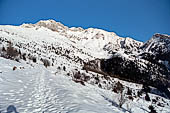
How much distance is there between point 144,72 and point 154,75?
412 cm

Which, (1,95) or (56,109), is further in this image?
(1,95)

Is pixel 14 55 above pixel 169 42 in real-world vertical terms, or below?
below

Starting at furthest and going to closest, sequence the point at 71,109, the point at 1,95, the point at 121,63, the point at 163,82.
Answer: the point at 121,63 < the point at 163,82 < the point at 1,95 < the point at 71,109

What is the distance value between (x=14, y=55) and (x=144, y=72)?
5114 centimetres

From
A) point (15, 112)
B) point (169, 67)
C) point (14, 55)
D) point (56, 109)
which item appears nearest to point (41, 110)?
point (56, 109)

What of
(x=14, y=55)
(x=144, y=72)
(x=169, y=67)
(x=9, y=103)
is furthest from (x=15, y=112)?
(x=169, y=67)

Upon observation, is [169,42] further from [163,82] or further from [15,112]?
[15,112]

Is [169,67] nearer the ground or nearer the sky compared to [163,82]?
nearer the sky

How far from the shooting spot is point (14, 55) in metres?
22.1

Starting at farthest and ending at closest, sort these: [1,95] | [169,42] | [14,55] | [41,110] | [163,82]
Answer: [169,42] < [163,82] < [14,55] < [1,95] < [41,110]

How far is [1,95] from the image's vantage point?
4.67 meters

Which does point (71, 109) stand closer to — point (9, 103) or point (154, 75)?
point (9, 103)

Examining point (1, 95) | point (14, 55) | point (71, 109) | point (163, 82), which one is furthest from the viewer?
point (163, 82)

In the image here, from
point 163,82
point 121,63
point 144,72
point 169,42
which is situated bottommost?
point 163,82
